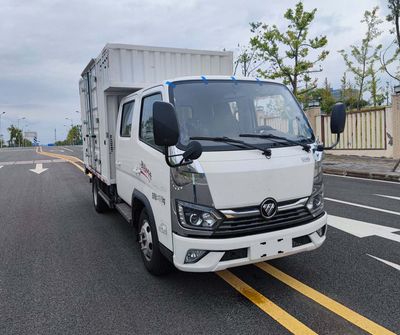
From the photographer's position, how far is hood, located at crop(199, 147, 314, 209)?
3.25 metres

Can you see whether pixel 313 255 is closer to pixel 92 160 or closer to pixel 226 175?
pixel 226 175

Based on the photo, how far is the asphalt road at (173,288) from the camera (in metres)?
3.19

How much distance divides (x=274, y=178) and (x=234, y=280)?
4.20ft

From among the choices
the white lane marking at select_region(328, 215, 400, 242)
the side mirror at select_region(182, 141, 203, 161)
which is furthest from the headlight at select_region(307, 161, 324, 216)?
the white lane marking at select_region(328, 215, 400, 242)

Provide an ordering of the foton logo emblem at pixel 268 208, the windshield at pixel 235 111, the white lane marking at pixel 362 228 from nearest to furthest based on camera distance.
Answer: the foton logo emblem at pixel 268 208 → the windshield at pixel 235 111 → the white lane marking at pixel 362 228

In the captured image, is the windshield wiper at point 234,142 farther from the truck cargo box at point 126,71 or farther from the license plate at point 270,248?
the truck cargo box at point 126,71

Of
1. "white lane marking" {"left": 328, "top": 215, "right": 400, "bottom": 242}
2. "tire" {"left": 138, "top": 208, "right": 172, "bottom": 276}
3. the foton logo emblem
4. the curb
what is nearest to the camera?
the foton logo emblem

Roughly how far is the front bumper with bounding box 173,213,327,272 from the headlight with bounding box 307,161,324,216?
1.04ft

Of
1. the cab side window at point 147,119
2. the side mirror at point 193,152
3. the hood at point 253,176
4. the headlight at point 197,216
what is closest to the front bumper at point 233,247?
the headlight at point 197,216

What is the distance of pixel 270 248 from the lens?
3.39 m

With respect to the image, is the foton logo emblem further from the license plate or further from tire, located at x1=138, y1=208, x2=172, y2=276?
tire, located at x1=138, y1=208, x2=172, y2=276

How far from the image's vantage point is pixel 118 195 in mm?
5762

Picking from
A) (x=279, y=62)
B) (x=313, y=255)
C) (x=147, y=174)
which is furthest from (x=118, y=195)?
(x=279, y=62)

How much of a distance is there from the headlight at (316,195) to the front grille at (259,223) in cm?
11
